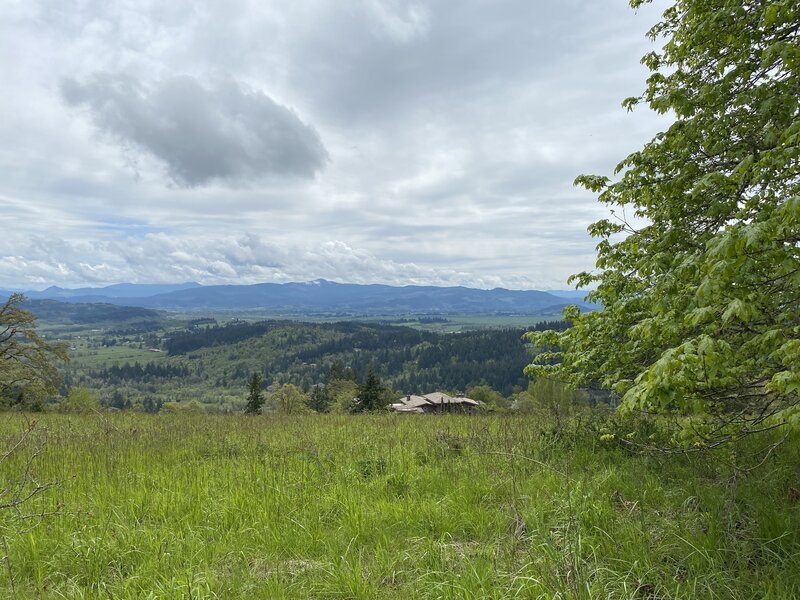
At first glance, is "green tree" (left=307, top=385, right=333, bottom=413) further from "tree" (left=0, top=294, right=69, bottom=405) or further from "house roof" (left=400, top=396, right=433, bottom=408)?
"tree" (left=0, top=294, right=69, bottom=405)

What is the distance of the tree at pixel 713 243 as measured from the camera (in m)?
3.53

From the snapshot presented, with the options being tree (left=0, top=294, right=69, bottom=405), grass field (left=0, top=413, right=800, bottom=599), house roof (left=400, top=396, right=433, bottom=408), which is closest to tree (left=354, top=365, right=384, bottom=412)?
house roof (left=400, top=396, right=433, bottom=408)

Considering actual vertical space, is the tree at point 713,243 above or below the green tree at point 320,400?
above

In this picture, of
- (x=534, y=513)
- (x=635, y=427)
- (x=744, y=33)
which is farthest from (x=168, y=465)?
(x=744, y=33)

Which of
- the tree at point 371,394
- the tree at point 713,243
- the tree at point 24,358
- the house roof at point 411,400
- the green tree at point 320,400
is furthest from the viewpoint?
the green tree at point 320,400

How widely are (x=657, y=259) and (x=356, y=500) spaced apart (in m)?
4.94

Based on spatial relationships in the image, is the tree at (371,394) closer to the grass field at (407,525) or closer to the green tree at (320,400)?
the green tree at (320,400)

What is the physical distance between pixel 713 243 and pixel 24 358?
43.2 meters

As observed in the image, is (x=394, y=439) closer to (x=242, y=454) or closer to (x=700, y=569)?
(x=242, y=454)

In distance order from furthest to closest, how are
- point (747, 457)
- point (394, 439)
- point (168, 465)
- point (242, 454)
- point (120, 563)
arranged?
point (394, 439) → point (242, 454) → point (168, 465) → point (747, 457) → point (120, 563)

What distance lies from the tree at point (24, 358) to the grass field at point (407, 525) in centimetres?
3050

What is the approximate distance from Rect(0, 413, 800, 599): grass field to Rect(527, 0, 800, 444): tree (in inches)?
43.7

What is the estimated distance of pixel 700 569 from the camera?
3693 mm

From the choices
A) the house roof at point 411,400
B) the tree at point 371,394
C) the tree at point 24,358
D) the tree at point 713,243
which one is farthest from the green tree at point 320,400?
the tree at point 713,243
